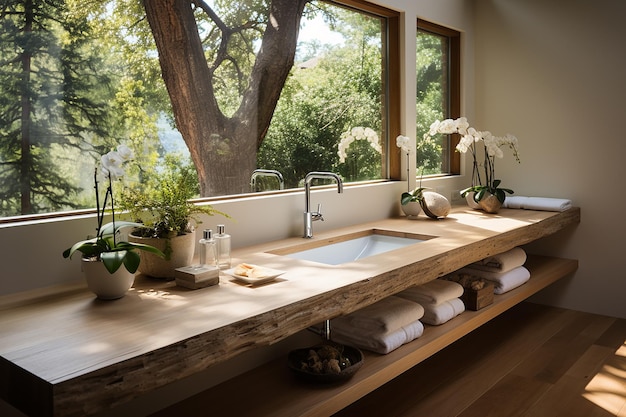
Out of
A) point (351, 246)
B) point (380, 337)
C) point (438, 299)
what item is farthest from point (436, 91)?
point (380, 337)

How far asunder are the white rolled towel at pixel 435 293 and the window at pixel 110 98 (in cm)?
76

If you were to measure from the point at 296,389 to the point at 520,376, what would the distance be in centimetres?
133

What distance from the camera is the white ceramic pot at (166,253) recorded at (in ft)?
5.95

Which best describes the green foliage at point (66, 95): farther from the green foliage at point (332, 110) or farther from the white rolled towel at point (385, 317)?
the white rolled towel at point (385, 317)

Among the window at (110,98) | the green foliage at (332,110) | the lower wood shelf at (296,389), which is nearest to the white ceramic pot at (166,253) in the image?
the window at (110,98)

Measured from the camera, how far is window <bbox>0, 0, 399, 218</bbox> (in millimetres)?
1800

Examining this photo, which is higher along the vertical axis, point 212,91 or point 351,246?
point 212,91

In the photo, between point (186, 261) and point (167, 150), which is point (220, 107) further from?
point (186, 261)

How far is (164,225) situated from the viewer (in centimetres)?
187

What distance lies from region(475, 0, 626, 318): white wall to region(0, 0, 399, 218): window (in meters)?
1.42

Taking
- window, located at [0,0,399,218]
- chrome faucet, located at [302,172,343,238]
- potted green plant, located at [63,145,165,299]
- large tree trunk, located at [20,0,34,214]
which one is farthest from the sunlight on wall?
large tree trunk, located at [20,0,34,214]

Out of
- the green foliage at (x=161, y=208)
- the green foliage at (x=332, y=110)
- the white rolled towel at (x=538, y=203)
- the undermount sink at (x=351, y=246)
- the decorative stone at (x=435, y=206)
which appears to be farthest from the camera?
the white rolled towel at (x=538, y=203)

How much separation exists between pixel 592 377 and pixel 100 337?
91.7 inches

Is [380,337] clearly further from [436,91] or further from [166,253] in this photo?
[436,91]
